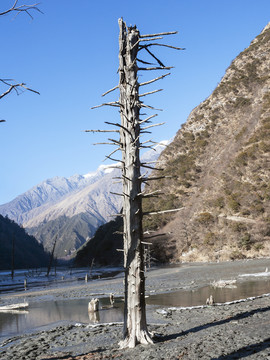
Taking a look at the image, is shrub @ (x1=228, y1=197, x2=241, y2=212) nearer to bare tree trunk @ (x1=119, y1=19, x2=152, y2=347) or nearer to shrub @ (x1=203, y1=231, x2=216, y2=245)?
shrub @ (x1=203, y1=231, x2=216, y2=245)

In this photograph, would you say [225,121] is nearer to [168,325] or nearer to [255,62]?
[255,62]

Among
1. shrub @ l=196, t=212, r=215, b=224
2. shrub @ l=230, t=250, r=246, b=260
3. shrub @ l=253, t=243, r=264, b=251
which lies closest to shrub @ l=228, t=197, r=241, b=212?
shrub @ l=196, t=212, r=215, b=224

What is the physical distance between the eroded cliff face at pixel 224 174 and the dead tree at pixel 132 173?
144ft

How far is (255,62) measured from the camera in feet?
281

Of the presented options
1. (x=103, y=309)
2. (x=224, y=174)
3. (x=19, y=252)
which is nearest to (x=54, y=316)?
(x=103, y=309)

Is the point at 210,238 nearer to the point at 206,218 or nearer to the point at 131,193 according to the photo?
the point at 206,218

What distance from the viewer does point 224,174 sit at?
65812 millimetres

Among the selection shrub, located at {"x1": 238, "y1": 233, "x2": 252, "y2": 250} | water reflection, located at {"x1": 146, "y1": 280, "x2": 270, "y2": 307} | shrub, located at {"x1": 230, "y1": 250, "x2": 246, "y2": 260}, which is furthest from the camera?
shrub, located at {"x1": 238, "y1": 233, "x2": 252, "y2": 250}

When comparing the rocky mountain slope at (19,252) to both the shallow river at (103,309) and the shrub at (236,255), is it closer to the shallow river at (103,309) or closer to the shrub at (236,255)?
the shrub at (236,255)

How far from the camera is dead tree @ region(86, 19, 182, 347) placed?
10.3 meters

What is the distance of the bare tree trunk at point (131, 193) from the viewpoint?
10.3m

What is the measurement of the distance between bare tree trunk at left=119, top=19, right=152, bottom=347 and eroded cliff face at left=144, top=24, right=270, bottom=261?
44.0 meters

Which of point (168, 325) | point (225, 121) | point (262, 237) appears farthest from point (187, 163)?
point (168, 325)

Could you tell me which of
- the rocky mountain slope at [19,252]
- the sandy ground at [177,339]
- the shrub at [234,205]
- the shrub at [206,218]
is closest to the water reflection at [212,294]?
the sandy ground at [177,339]
